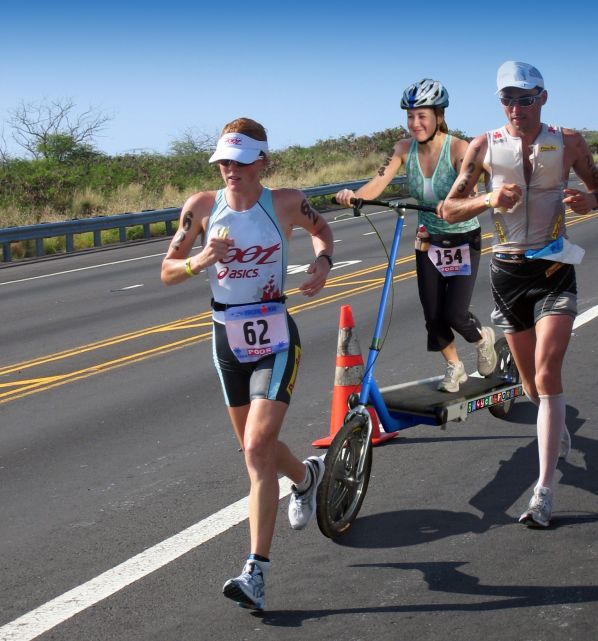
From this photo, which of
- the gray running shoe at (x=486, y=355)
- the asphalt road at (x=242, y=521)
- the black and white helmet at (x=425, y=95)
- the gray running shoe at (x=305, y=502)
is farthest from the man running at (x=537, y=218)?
the gray running shoe at (x=486, y=355)

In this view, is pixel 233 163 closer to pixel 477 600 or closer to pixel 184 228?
pixel 184 228

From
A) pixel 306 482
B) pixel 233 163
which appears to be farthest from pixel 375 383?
pixel 233 163

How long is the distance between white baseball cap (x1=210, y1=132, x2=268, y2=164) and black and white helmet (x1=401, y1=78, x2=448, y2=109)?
2505mm

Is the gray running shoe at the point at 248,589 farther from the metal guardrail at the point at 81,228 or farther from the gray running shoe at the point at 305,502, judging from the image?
the metal guardrail at the point at 81,228

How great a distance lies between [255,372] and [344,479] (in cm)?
88

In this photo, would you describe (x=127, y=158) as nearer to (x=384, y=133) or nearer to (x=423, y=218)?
(x=384, y=133)

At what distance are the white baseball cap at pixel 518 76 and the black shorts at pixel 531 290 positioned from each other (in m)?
0.94

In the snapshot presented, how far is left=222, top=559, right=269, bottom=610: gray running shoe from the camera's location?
5348 mm

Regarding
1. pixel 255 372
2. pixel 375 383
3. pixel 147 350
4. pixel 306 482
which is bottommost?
pixel 147 350

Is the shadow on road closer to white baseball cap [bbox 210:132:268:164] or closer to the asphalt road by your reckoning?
the asphalt road

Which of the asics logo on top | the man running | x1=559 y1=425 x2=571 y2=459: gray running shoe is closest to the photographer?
the asics logo on top

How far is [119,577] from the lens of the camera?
19.5 feet

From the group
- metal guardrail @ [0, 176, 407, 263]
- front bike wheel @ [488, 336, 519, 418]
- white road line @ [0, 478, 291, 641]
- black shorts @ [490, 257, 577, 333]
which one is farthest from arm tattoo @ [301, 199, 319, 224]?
metal guardrail @ [0, 176, 407, 263]

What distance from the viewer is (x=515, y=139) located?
6.57 meters
